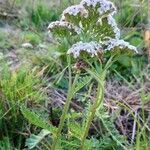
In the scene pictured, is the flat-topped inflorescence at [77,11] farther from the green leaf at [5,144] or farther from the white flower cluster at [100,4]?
the green leaf at [5,144]

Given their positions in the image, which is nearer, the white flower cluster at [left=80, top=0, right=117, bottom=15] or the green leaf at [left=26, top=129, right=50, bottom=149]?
the white flower cluster at [left=80, top=0, right=117, bottom=15]

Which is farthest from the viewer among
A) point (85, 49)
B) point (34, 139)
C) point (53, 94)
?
point (53, 94)

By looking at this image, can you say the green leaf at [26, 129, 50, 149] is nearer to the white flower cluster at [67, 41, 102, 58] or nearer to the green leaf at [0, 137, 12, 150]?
the green leaf at [0, 137, 12, 150]

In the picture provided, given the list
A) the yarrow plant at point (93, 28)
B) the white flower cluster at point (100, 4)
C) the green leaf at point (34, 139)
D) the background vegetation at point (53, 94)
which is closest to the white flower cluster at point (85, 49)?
the yarrow plant at point (93, 28)

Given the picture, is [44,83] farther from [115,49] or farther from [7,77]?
[115,49]

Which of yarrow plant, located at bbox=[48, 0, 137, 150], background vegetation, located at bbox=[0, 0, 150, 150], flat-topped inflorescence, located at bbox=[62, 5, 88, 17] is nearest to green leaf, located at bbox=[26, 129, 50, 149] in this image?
background vegetation, located at bbox=[0, 0, 150, 150]

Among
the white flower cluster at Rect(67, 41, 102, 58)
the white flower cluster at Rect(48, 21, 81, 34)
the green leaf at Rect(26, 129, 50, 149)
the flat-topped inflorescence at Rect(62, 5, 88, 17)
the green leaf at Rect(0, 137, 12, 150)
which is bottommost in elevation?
the green leaf at Rect(0, 137, 12, 150)

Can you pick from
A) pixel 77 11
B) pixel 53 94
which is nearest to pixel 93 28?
pixel 77 11

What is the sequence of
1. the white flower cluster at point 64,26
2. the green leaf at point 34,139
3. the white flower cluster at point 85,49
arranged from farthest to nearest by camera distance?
the green leaf at point 34,139, the white flower cluster at point 64,26, the white flower cluster at point 85,49

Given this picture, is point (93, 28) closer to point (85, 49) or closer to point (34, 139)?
point (85, 49)

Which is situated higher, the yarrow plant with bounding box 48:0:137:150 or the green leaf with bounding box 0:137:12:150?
the yarrow plant with bounding box 48:0:137:150

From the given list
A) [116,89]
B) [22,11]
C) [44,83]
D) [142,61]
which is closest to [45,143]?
[44,83]
